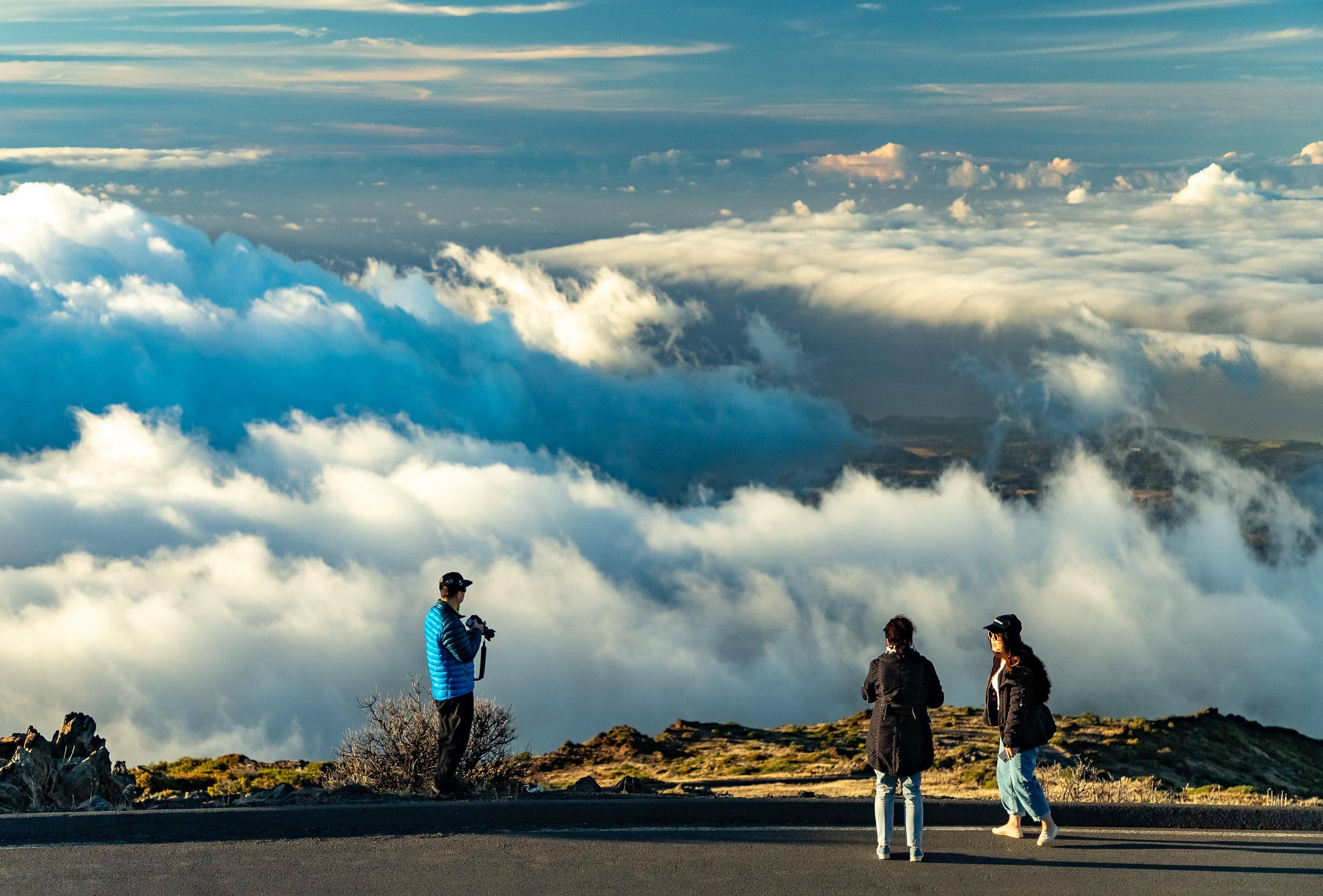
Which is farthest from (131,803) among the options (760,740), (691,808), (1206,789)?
(760,740)

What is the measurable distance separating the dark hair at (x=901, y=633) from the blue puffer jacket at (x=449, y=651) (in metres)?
2.82

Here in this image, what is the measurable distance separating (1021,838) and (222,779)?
501 inches

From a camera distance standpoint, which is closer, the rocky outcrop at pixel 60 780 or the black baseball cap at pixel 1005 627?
the black baseball cap at pixel 1005 627

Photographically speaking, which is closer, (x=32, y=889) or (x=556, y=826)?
(x=32, y=889)

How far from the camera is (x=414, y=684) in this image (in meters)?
10.1

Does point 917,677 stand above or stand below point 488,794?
above

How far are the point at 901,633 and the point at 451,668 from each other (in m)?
3.13

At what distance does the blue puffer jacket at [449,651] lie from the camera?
8016 millimetres

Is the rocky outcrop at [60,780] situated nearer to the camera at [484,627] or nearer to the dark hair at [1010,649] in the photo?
the camera at [484,627]

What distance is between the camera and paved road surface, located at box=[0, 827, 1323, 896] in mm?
6480

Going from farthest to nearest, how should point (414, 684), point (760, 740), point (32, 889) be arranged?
point (760, 740)
point (414, 684)
point (32, 889)

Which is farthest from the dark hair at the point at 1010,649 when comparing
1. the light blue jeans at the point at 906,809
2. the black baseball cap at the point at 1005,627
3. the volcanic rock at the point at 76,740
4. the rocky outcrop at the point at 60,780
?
the volcanic rock at the point at 76,740

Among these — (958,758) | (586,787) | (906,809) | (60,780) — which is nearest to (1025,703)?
(906,809)

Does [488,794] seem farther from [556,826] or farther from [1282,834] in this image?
[1282,834]
